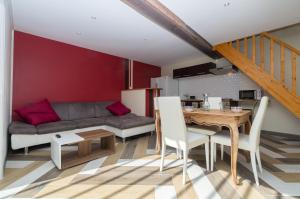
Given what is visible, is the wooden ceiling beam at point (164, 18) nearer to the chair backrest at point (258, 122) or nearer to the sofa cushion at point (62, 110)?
the chair backrest at point (258, 122)

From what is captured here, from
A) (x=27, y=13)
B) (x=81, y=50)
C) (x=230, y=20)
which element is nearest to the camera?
(x=27, y=13)

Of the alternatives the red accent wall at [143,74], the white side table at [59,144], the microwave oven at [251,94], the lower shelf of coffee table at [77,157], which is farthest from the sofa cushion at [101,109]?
the microwave oven at [251,94]

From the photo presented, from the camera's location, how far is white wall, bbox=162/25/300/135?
11.2 feet

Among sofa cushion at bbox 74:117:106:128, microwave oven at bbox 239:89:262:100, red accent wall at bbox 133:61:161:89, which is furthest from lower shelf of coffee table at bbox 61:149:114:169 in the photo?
microwave oven at bbox 239:89:262:100

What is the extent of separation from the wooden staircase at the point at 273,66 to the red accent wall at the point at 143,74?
105 inches

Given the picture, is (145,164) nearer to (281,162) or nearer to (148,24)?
(281,162)

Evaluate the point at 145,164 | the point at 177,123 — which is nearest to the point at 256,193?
the point at 177,123

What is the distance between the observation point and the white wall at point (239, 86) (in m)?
3.42

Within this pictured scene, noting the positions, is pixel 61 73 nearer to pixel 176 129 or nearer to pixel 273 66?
pixel 176 129

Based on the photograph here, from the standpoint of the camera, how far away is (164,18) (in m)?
2.35

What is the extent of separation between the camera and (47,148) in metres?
2.73

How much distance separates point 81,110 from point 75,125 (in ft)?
2.55

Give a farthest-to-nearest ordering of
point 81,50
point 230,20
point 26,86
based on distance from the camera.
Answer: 1. point 81,50
2. point 26,86
3. point 230,20

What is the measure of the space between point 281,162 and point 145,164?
200cm
